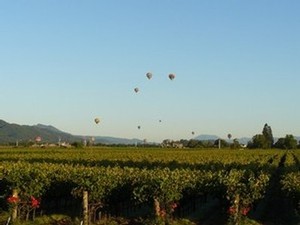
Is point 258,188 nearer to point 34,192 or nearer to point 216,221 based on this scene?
point 216,221

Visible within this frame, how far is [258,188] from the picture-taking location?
27469 mm

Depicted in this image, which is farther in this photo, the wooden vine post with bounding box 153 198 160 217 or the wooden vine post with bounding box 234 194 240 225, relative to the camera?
the wooden vine post with bounding box 153 198 160 217

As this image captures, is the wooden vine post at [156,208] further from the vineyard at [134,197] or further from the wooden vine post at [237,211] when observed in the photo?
the wooden vine post at [237,211]

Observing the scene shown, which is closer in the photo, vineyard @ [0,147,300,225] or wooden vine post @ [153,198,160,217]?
wooden vine post @ [153,198,160,217]

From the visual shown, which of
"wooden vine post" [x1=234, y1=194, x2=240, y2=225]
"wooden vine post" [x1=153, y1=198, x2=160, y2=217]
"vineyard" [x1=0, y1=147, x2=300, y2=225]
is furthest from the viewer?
"vineyard" [x1=0, y1=147, x2=300, y2=225]

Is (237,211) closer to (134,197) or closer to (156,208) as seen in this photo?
(156,208)

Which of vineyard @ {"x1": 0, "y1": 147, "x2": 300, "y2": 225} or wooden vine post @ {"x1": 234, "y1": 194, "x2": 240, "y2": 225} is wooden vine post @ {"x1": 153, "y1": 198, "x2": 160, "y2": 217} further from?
wooden vine post @ {"x1": 234, "y1": 194, "x2": 240, "y2": 225}

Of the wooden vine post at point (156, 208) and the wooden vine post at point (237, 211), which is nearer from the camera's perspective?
the wooden vine post at point (237, 211)

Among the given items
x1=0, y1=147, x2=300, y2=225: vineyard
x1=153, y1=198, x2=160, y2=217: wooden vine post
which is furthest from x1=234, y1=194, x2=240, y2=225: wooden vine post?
x1=153, y1=198, x2=160, y2=217: wooden vine post

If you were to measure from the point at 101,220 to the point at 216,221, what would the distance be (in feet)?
18.3

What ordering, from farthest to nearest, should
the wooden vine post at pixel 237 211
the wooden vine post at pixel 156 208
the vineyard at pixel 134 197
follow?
1. the vineyard at pixel 134 197
2. the wooden vine post at pixel 156 208
3. the wooden vine post at pixel 237 211

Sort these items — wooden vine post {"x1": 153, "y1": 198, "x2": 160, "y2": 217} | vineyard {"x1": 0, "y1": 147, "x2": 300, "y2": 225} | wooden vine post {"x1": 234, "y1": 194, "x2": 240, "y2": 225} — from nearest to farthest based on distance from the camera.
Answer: wooden vine post {"x1": 234, "y1": 194, "x2": 240, "y2": 225}
wooden vine post {"x1": 153, "y1": 198, "x2": 160, "y2": 217}
vineyard {"x1": 0, "y1": 147, "x2": 300, "y2": 225}

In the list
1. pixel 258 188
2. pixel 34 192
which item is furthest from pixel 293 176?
pixel 34 192

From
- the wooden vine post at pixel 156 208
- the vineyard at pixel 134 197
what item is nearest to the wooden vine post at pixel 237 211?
the vineyard at pixel 134 197
